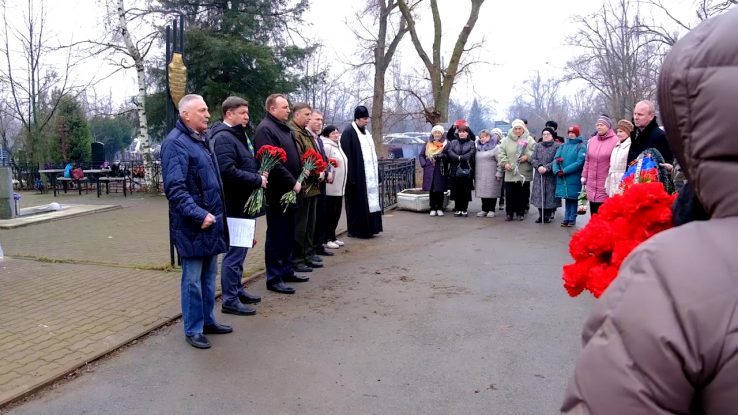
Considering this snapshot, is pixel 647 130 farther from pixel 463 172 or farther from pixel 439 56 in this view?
pixel 439 56

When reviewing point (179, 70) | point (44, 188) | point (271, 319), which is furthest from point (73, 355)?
point (44, 188)

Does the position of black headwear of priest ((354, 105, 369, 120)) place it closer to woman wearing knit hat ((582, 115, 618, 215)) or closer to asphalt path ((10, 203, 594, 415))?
asphalt path ((10, 203, 594, 415))

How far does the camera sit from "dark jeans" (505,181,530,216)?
→ 11242 mm

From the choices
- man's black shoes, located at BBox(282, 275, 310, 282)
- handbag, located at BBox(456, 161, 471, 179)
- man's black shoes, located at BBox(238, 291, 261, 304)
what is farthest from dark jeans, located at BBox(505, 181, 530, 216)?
man's black shoes, located at BBox(238, 291, 261, 304)

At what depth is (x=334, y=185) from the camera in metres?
8.48

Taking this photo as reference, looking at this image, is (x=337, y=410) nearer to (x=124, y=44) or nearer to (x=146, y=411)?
(x=146, y=411)

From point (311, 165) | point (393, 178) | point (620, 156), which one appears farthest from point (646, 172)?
point (393, 178)

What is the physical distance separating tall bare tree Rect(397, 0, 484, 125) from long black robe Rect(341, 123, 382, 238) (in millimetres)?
9385

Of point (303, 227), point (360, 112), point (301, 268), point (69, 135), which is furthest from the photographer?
point (69, 135)

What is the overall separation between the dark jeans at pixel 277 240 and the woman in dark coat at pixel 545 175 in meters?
6.01

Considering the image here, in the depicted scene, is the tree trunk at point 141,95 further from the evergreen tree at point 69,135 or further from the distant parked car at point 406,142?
the distant parked car at point 406,142

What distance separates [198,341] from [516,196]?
8.07 meters

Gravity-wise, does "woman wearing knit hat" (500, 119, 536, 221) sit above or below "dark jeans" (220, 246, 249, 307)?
above

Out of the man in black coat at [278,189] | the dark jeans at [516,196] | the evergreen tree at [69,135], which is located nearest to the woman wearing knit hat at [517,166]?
→ the dark jeans at [516,196]
